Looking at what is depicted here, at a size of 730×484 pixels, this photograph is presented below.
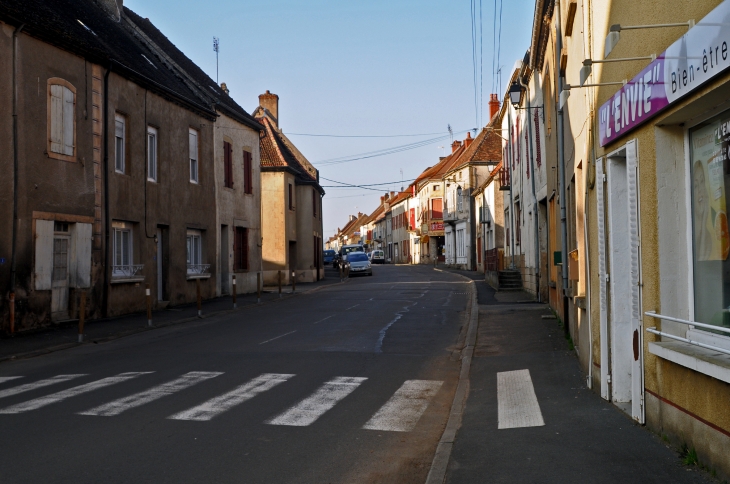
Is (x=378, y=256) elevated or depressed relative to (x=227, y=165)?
depressed

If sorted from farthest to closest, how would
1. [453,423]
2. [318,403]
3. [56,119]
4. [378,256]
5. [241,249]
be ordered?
[378,256] → [241,249] → [56,119] → [318,403] → [453,423]

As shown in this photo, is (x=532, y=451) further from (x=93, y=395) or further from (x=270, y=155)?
(x=270, y=155)

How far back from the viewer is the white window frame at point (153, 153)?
78.4ft

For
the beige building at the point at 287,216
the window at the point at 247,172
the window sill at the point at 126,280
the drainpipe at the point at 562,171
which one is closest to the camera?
the drainpipe at the point at 562,171

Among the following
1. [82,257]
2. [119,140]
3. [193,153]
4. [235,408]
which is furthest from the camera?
[193,153]

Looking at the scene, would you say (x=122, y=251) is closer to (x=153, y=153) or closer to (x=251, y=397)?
(x=153, y=153)

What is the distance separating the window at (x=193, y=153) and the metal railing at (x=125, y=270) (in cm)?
544

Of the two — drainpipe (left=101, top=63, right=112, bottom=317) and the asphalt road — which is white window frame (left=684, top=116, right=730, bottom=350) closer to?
the asphalt road

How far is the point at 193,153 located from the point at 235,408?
20.0 metres

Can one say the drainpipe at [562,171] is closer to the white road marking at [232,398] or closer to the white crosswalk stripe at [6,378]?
the white road marking at [232,398]

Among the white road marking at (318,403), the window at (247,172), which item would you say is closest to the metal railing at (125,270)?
the window at (247,172)

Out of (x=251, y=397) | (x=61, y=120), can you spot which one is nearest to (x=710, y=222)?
(x=251, y=397)

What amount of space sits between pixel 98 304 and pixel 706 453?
688 inches

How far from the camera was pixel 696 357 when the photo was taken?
218 inches
